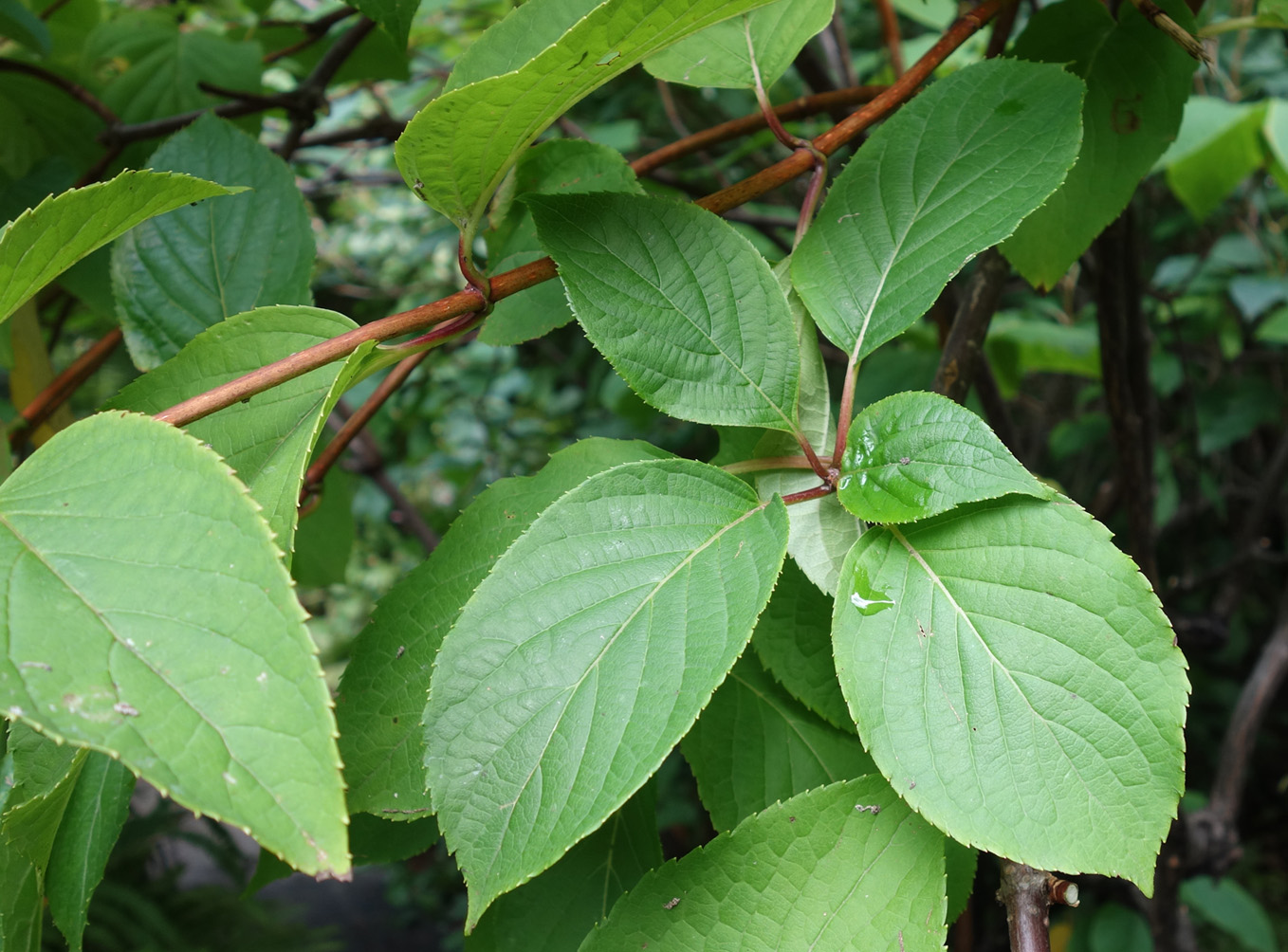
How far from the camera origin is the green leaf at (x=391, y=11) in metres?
0.40

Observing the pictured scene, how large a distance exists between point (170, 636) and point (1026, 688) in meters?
0.26

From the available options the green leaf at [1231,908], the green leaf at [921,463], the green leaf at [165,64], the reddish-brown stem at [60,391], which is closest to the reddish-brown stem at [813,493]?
the green leaf at [921,463]

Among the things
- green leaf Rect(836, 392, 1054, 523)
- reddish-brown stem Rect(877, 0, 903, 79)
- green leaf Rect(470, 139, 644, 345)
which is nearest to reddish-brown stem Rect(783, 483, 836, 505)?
green leaf Rect(836, 392, 1054, 523)

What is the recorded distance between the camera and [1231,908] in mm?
1444

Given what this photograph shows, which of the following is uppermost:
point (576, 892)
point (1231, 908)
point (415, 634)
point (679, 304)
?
point (679, 304)

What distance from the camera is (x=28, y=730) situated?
34cm

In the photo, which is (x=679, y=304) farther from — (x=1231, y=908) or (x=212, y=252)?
(x=1231, y=908)

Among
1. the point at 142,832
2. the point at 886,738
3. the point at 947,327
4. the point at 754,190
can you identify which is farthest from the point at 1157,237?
the point at 142,832

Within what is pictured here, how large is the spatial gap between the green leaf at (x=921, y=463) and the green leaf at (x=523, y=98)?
0.15 metres

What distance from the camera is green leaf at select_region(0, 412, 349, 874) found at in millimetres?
212

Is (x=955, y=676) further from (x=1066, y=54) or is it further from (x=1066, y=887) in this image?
(x=1066, y=54)

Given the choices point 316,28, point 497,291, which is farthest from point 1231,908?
point 316,28

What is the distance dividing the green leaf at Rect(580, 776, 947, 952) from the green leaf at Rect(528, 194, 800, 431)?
0.15 metres

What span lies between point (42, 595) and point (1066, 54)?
537 millimetres
